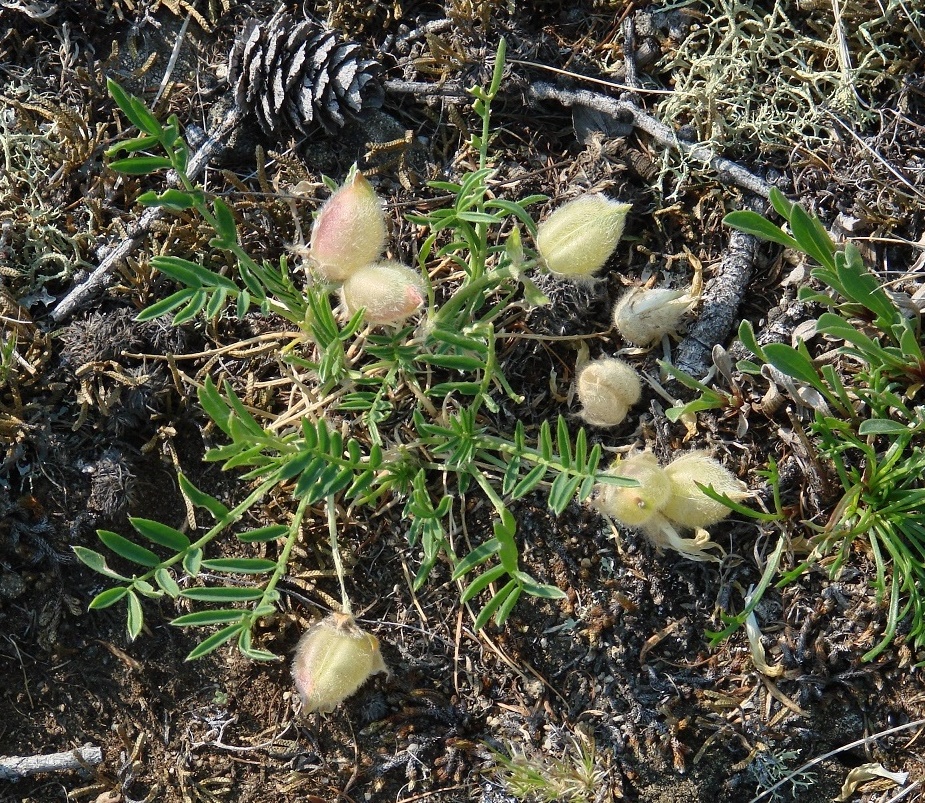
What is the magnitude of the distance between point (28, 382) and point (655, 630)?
1657 millimetres

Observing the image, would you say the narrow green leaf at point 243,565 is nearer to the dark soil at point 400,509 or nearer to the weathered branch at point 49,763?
the dark soil at point 400,509

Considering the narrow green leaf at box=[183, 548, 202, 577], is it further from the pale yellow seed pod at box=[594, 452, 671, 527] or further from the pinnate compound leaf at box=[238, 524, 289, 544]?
the pale yellow seed pod at box=[594, 452, 671, 527]

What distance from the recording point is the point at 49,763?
7.18ft

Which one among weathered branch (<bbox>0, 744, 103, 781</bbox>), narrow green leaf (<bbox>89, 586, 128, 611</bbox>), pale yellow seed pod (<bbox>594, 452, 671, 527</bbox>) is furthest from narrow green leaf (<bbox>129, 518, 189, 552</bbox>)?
pale yellow seed pod (<bbox>594, 452, 671, 527</bbox>)

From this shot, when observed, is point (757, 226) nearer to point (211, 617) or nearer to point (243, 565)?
point (243, 565)

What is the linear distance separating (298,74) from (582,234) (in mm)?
850

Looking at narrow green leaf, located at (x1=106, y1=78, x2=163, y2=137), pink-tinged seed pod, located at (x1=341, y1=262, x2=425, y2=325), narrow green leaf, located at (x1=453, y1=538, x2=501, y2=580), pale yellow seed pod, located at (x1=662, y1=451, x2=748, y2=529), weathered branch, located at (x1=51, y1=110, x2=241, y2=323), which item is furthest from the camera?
weathered branch, located at (x1=51, y1=110, x2=241, y2=323)

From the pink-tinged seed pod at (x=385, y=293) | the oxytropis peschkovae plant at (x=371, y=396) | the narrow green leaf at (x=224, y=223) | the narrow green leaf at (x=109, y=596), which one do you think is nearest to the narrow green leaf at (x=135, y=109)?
the oxytropis peschkovae plant at (x=371, y=396)

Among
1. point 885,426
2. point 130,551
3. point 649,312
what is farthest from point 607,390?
point 130,551

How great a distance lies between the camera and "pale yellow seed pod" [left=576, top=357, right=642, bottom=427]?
209 cm

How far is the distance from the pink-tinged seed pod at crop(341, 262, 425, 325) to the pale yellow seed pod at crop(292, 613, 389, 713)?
2.23 feet

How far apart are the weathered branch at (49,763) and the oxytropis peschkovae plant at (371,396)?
43 cm

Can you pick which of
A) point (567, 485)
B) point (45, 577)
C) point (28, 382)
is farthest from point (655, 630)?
point (28, 382)

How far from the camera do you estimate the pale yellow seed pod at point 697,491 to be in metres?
2.03
